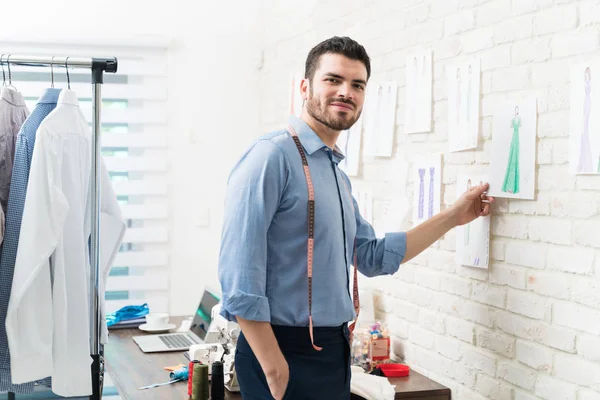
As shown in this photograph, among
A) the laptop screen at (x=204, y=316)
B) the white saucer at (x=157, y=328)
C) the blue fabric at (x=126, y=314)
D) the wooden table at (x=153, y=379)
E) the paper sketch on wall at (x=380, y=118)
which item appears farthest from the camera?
the blue fabric at (x=126, y=314)

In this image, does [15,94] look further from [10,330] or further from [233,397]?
[233,397]

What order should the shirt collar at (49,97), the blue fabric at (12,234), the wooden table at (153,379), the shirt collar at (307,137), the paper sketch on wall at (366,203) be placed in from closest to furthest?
the shirt collar at (307,137), the blue fabric at (12,234), the shirt collar at (49,97), the wooden table at (153,379), the paper sketch on wall at (366,203)

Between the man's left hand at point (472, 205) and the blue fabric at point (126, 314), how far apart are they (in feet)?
6.12

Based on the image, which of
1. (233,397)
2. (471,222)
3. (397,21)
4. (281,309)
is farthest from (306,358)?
(397,21)

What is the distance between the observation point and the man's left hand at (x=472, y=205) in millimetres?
2268

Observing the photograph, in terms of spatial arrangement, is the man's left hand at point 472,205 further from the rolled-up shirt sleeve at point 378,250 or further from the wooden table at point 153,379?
the wooden table at point 153,379

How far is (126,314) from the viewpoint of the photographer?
3600 millimetres

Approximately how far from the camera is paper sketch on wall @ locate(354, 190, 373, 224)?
9.98ft

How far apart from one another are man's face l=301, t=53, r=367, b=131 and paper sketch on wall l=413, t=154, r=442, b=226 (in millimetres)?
529

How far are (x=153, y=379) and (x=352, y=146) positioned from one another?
1.26 meters

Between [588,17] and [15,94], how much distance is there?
1641 mm

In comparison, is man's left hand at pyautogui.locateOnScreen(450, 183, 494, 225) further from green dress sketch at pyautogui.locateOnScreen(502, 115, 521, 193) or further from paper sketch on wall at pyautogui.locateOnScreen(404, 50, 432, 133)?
paper sketch on wall at pyautogui.locateOnScreen(404, 50, 432, 133)

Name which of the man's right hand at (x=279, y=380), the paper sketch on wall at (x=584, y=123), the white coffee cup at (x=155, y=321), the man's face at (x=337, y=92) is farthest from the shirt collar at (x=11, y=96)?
the paper sketch on wall at (x=584, y=123)

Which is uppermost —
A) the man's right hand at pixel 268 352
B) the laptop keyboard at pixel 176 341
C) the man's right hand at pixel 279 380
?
the man's right hand at pixel 268 352
